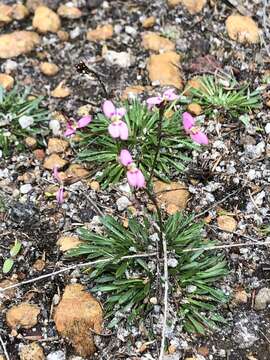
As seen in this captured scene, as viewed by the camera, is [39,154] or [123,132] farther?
[39,154]

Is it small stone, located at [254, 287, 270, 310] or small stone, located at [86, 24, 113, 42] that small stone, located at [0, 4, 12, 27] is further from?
small stone, located at [254, 287, 270, 310]

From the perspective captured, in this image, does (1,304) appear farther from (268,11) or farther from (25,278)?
(268,11)

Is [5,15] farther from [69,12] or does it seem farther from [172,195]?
[172,195]

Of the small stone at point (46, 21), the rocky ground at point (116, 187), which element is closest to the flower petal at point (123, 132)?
the rocky ground at point (116, 187)

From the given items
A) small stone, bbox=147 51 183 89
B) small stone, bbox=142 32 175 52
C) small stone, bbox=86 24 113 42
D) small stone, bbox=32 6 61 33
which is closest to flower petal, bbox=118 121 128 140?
small stone, bbox=147 51 183 89

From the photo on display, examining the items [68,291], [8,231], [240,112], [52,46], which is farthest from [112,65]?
[68,291]

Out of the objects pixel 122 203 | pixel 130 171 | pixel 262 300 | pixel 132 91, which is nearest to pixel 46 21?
pixel 132 91
